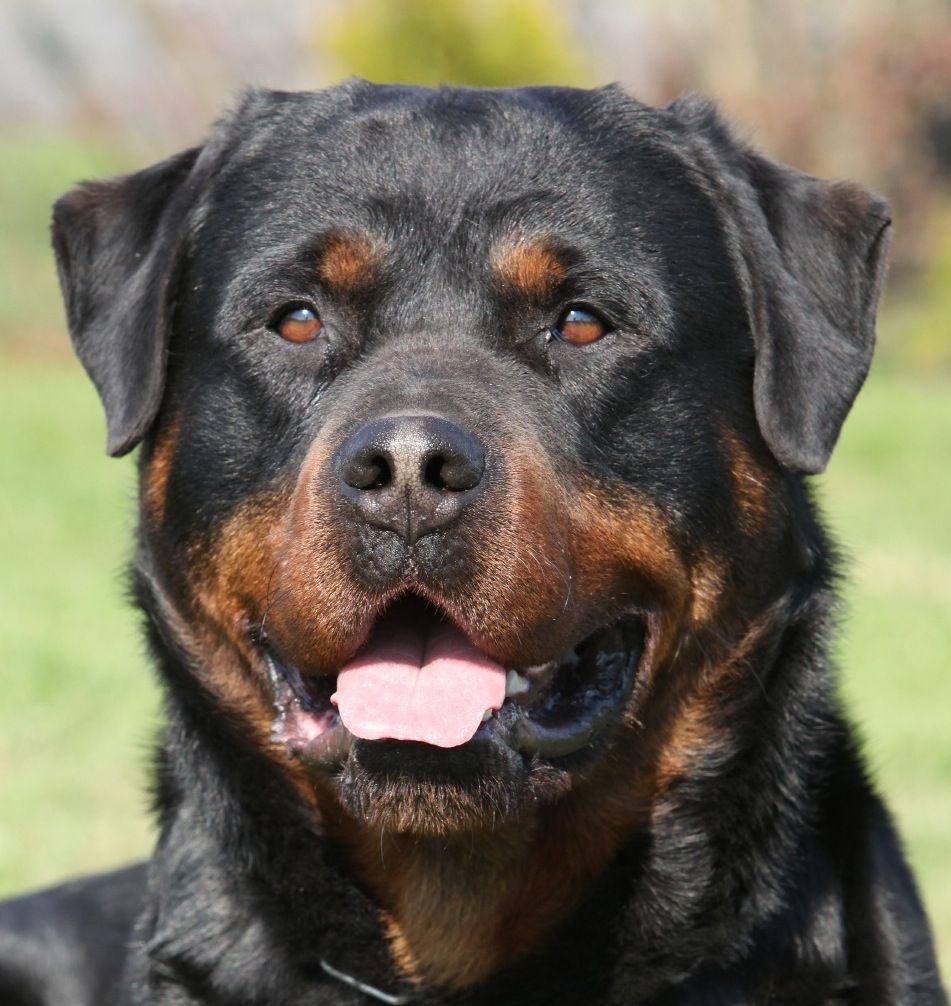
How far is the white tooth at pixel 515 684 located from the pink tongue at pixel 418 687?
0.02 metres

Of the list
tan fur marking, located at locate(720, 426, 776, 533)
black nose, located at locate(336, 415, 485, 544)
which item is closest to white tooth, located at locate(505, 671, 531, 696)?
black nose, located at locate(336, 415, 485, 544)

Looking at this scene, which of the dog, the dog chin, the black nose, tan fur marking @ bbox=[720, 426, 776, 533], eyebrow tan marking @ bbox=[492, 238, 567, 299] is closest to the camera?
the black nose

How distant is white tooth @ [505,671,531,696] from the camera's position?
113 inches

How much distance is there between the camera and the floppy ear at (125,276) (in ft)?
10.9

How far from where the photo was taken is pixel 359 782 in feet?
9.27

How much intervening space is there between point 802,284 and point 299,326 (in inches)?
37.9

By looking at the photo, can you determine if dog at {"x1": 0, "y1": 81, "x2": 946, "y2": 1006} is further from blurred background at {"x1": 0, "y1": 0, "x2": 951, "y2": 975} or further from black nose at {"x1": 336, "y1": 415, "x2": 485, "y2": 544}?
blurred background at {"x1": 0, "y1": 0, "x2": 951, "y2": 975}

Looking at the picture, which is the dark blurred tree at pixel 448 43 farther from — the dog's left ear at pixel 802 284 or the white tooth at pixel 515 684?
the white tooth at pixel 515 684

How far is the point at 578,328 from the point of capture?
312 centimetres

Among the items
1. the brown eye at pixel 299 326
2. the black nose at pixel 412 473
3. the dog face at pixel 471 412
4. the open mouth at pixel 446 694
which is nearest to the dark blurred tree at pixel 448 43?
the dog face at pixel 471 412

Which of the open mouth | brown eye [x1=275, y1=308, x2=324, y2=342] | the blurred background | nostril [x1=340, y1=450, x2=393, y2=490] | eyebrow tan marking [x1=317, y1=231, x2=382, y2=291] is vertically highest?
eyebrow tan marking [x1=317, y1=231, x2=382, y2=291]

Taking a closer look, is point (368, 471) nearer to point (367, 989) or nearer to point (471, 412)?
point (471, 412)

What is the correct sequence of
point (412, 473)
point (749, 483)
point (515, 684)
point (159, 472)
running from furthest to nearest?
point (159, 472) → point (749, 483) → point (515, 684) → point (412, 473)

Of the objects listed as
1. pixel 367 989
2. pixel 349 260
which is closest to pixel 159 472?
pixel 349 260
